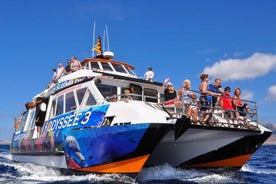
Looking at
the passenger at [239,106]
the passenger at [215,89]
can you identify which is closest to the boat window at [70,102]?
the passenger at [215,89]

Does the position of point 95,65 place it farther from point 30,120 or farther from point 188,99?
point 188,99

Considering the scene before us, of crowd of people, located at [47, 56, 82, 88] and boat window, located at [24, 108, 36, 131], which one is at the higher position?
crowd of people, located at [47, 56, 82, 88]

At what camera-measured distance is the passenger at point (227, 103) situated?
36.3 ft

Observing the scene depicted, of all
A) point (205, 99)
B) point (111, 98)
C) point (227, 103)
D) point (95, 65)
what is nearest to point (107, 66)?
point (95, 65)

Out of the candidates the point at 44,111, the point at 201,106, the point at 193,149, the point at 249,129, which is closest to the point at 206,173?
the point at 193,149

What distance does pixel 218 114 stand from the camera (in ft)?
38.0

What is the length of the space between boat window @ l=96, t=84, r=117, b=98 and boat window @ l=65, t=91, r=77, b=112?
3.51 feet

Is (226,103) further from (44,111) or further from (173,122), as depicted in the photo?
(44,111)

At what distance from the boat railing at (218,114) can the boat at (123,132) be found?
3 cm

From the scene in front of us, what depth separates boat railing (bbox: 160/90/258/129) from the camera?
10.1m

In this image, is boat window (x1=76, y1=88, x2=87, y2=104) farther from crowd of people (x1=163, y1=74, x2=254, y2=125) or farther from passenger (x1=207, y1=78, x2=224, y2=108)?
passenger (x1=207, y1=78, x2=224, y2=108)

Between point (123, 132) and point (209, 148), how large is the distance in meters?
3.63

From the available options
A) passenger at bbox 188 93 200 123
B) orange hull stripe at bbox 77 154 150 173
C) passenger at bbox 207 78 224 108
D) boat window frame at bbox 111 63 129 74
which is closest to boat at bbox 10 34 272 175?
orange hull stripe at bbox 77 154 150 173

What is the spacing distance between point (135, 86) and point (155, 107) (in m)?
2.35
